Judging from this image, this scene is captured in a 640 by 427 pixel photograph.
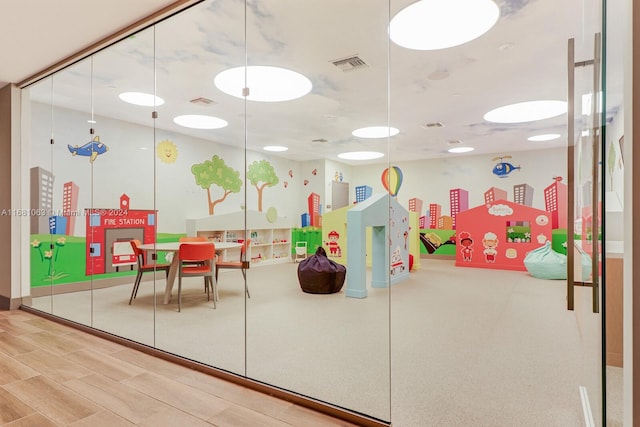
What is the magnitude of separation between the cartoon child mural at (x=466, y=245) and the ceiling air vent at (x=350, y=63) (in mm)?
2464

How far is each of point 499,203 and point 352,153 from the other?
374 cm

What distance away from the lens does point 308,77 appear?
3.21 metres

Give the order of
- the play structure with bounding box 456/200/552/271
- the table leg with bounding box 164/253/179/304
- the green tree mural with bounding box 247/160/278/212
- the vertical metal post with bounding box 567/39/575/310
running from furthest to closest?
the play structure with bounding box 456/200/552/271, the table leg with bounding box 164/253/179/304, the green tree mural with bounding box 247/160/278/212, the vertical metal post with bounding box 567/39/575/310

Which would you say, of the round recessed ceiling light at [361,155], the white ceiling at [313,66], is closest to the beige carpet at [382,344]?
the round recessed ceiling light at [361,155]

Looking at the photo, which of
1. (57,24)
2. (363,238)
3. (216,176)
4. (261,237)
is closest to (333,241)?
(363,238)

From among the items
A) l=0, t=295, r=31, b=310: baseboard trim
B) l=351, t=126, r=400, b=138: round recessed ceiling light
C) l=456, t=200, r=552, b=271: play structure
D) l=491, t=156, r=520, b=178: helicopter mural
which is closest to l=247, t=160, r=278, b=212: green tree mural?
l=351, t=126, r=400, b=138: round recessed ceiling light

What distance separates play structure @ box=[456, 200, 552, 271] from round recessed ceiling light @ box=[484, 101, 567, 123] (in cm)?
114

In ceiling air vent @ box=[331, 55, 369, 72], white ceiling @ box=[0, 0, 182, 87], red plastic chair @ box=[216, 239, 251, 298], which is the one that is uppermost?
white ceiling @ box=[0, 0, 182, 87]

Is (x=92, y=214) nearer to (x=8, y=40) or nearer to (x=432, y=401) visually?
(x=8, y=40)

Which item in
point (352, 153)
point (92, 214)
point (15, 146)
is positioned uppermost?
point (15, 146)

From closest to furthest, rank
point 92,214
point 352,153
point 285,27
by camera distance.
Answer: point 352,153
point 285,27
point 92,214

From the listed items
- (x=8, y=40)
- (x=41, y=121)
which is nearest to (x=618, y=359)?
(x=8, y=40)

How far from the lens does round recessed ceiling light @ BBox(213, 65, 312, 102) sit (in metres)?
2.78

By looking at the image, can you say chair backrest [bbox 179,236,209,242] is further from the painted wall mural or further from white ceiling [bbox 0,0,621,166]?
white ceiling [bbox 0,0,621,166]
